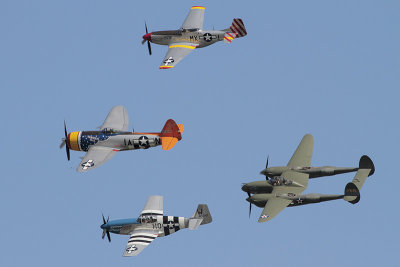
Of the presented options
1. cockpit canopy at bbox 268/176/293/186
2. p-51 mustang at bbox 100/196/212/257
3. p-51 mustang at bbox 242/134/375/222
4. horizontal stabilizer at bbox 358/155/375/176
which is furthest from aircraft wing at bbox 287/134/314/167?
p-51 mustang at bbox 100/196/212/257

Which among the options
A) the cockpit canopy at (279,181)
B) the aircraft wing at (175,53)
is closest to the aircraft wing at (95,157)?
the aircraft wing at (175,53)

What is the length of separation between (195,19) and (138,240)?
81.3 feet

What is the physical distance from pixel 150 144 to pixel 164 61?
8256mm

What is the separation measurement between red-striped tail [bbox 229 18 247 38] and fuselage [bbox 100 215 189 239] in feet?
65.9

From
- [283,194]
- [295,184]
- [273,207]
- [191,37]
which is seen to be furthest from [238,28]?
[273,207]

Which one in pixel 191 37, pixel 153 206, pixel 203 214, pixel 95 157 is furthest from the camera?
pixel 191 37

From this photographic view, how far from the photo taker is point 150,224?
69.4m

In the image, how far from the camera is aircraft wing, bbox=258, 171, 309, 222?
2709 inches

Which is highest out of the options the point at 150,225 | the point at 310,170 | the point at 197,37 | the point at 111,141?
the point at 197,37

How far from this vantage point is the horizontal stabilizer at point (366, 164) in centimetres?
7381

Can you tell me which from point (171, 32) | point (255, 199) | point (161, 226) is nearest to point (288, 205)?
point (255, 199)

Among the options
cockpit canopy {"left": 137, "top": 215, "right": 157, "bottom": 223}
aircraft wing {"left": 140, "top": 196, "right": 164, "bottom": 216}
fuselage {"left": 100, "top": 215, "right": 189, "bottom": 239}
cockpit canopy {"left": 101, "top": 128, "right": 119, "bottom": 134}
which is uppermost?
cockpit canopy {"left": 101, "top": 128, "right": 119, "bottom": 134}

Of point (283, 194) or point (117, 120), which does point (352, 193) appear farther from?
point (117, 120)

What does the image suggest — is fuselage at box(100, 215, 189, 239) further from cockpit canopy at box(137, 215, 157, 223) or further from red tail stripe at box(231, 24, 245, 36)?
red tail stripe at box(231, 24, 245, 36)
